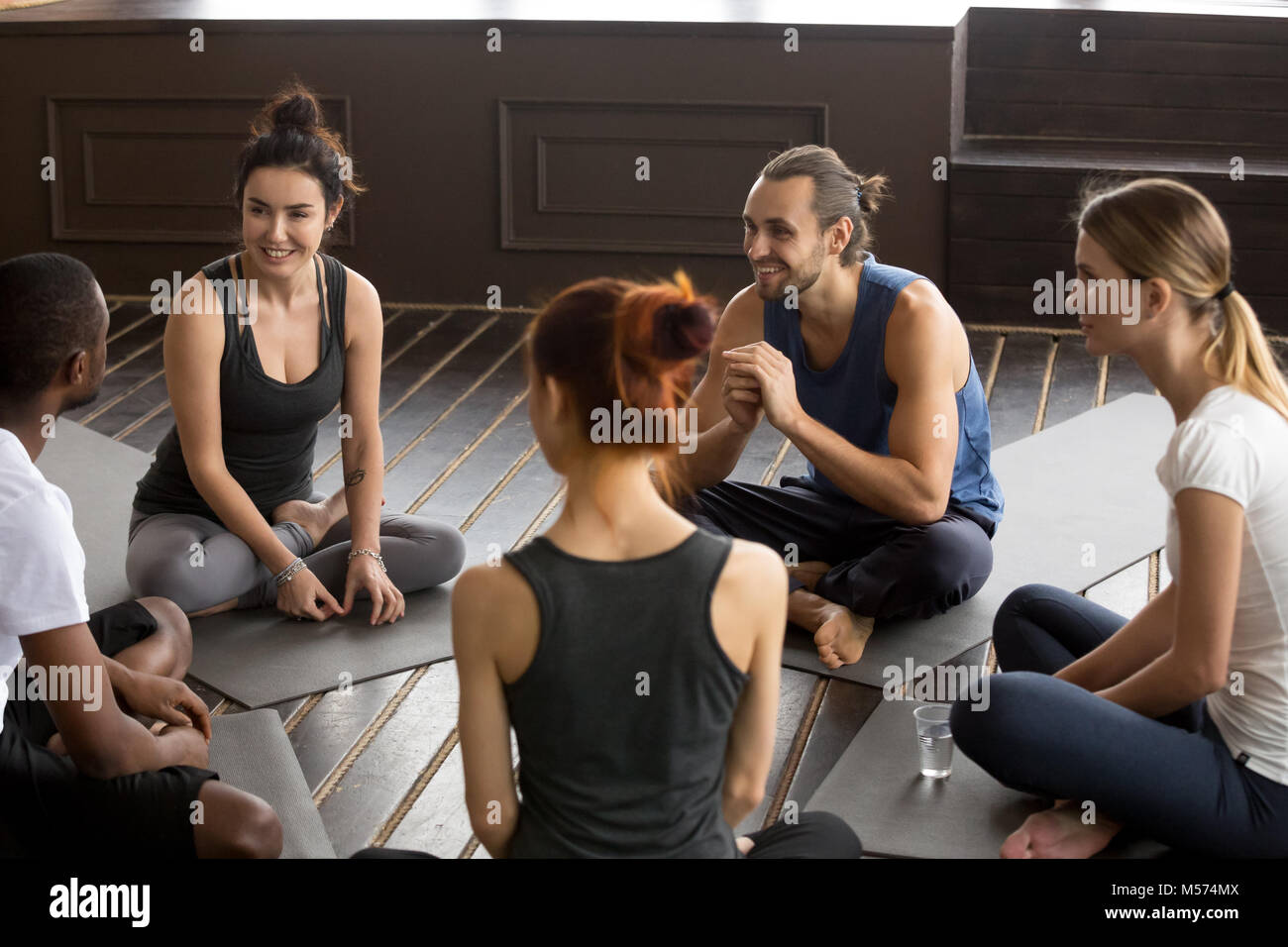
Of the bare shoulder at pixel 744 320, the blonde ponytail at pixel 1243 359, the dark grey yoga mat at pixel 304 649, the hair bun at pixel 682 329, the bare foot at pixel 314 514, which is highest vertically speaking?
the hair bun at pixel 682 329

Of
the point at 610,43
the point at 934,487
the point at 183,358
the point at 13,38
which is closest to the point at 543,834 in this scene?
the point at 934,487

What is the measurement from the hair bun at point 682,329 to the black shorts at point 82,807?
93 cm

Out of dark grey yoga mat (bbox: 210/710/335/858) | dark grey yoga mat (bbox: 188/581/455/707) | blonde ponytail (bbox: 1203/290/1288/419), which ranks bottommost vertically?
dark grey yoga mat (bbox: 210/710/335/858)

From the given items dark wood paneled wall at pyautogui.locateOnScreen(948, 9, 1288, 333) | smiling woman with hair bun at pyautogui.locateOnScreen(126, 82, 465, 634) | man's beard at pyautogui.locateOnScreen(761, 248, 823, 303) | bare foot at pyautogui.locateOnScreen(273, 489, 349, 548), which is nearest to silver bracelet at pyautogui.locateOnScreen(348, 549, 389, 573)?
smiling woman with hair bun at pyautogui.locateOnScreen(126, 82, 465, 634)

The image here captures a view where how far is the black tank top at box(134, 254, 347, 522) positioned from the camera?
2.63m

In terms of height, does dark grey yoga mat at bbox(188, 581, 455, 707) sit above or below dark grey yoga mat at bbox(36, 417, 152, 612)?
below

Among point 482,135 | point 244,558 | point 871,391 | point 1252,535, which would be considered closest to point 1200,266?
point 1252,535

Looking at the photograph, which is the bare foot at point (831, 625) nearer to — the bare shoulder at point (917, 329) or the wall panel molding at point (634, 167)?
the bare shoulder at point (917, 329)

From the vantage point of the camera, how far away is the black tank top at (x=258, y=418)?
2631 mm

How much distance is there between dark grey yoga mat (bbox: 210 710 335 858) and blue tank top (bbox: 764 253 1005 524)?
1114 millimetres

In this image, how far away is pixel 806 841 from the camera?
5.42 ft

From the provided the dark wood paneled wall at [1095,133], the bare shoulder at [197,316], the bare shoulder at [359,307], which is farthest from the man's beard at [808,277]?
the dark wood paneled wall at [1095,133]

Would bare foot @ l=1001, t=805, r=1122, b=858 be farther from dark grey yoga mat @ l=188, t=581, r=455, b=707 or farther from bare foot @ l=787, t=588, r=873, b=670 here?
dark grey yoga mat @ l=188, t=581, r=455, b=707
